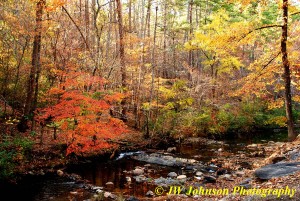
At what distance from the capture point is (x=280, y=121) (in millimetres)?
13398

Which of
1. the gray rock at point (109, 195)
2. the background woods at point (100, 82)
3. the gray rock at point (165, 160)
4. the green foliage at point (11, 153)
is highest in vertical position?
the background woods at point (100, 82)

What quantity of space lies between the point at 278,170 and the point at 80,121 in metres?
8.69

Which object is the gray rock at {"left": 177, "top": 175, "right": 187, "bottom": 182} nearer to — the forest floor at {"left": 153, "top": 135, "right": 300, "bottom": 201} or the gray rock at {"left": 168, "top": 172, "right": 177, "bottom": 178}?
the gray rock at {"left": 168, "top": 172, "right": 177, "bottom": 178}

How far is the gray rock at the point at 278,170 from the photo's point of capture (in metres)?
7.91

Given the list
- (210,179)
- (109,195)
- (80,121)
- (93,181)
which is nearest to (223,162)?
(210,179)

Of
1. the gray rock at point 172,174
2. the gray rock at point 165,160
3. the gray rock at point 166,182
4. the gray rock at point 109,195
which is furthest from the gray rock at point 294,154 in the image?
the gray rock at point 109,195

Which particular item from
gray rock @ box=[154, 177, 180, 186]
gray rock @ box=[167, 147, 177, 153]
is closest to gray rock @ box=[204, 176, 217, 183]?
gray rock @ box=[154, 177, 180, 186]

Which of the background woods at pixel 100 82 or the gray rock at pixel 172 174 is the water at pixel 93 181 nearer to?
the gray rock at pixel 172 174

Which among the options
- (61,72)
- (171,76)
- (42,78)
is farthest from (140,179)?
(171,76)

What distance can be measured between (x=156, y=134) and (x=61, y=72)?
7.98 meters

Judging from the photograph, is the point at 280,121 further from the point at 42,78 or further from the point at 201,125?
the point at 42,78

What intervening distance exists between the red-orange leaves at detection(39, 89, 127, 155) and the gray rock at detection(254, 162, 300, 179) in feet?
23.8

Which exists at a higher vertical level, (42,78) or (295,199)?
(42,78)

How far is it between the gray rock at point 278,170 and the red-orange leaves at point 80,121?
23.8 feet
